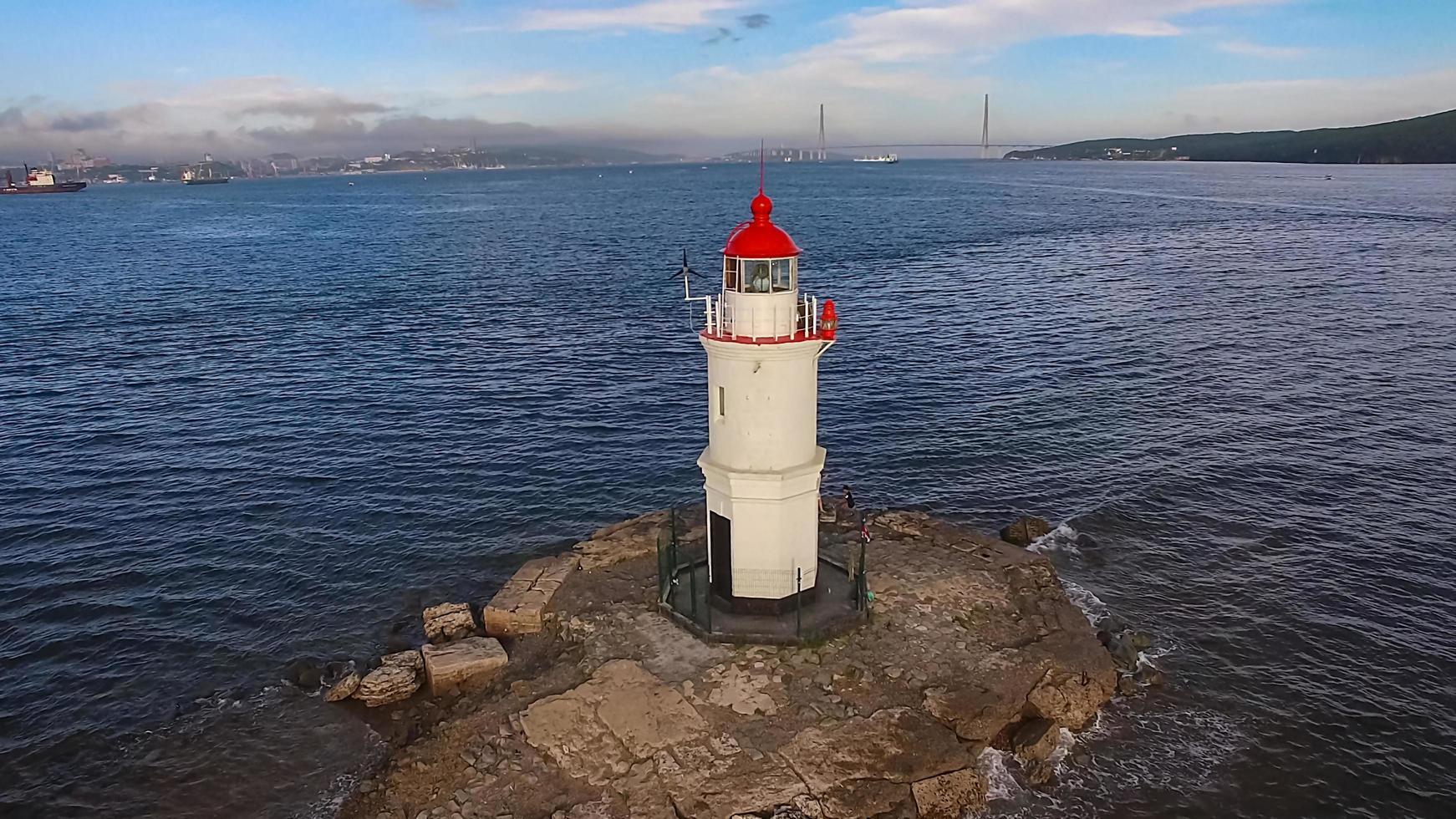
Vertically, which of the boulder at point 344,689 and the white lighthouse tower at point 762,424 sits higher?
the white lighthouse tower at point 762,424

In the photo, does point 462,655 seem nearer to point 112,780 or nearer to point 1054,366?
point 112,780

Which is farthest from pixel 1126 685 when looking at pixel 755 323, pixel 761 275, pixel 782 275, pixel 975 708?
pixel 761 275

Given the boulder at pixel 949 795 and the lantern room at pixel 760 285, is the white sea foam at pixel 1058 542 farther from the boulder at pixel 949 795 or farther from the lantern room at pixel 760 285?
the lantern room at pixel 760 285

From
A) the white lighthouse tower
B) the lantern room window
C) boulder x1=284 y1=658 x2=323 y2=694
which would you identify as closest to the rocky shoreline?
Result: boulder x1=284 y1=658 x2=323 y2=694

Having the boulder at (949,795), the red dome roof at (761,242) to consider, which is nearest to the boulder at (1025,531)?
the boulder at (949,795)

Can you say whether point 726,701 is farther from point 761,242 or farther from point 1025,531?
point 1025,531

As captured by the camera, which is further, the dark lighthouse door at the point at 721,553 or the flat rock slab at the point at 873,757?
the dark lighthouse door at the point at 721,553

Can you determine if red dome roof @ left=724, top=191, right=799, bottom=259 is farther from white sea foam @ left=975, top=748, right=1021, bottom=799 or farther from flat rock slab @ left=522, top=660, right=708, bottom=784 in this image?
white sea foam @ left=975, top=748, right=1021, bottom=799
